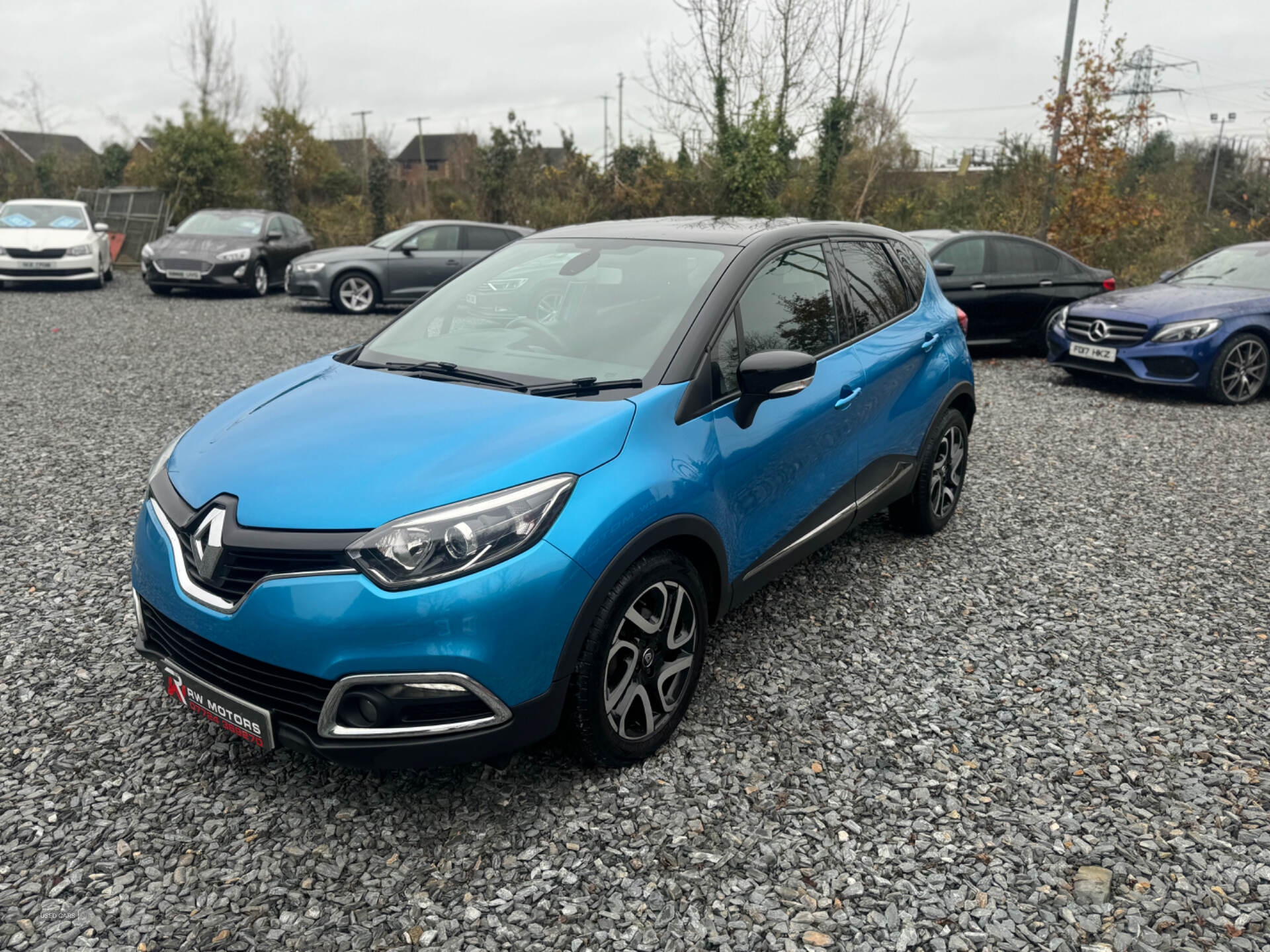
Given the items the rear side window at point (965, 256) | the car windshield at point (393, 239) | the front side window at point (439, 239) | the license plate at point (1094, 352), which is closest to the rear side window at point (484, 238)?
the front side window at point (439, 239)

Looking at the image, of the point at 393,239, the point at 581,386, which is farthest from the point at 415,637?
the point at 393,239

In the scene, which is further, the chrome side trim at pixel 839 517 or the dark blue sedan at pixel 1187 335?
the dark blue sedan at pixel 1187 335

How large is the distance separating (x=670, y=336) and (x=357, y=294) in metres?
12.1

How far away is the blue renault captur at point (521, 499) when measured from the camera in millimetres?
2350

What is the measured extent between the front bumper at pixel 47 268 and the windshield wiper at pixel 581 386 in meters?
15.7

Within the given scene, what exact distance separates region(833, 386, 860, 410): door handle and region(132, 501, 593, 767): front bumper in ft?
5.44

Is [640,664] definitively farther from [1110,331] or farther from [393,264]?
[393,264]

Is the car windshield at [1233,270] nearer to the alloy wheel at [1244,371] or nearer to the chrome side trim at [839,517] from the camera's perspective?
the alloy wheel at [1244,371]

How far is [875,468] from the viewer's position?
13.7 feet

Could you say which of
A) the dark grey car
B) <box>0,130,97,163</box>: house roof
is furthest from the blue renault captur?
<box>0,130,97,163</box>: house roof

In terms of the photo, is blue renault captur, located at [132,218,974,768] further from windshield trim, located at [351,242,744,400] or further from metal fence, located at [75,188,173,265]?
metal fence, located at [75,188,173,265]

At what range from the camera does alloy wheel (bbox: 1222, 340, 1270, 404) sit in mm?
8758

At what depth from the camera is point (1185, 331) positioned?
8.68 metres

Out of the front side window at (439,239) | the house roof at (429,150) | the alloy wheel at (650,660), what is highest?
the house roof at (429,150)
